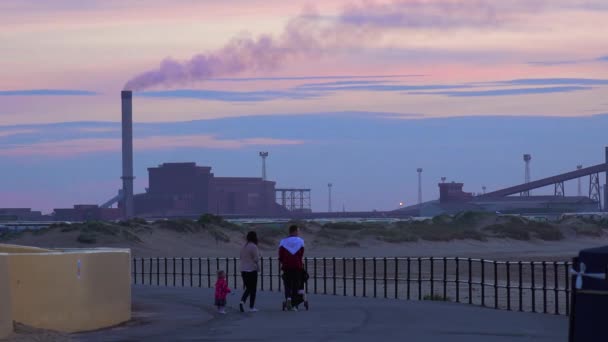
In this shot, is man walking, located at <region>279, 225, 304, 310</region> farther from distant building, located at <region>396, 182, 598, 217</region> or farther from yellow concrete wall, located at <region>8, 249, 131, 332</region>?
distant building, located at <region>396, 182, 598, 217</region>

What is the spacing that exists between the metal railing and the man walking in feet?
12.2

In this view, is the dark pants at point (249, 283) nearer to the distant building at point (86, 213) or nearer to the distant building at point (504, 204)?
the distant building at point (86, 213)

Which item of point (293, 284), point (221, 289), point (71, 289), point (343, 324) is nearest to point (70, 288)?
point (71, 289)

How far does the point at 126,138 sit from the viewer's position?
4171 inches

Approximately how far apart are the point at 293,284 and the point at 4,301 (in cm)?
809

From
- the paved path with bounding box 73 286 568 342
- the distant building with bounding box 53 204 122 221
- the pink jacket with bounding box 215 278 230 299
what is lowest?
the distant building with bounding box 53 204 122 221

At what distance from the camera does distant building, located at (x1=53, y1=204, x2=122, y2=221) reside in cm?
15711

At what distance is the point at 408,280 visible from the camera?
27812mm

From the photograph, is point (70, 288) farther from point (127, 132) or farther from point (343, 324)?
point (127, 132)

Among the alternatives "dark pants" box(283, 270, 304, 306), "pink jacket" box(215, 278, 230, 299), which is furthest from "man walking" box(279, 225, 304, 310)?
"pink jacket" box(215, 278, 230, 299)

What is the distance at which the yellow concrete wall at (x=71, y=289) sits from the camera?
57.5 feet

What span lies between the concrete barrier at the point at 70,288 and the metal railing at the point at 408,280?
24.4 feet

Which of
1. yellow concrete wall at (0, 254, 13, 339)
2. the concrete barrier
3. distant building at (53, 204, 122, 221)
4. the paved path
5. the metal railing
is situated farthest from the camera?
distant building at (53, 204, 122, 221)

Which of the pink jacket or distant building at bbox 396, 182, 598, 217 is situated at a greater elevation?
the pink jacket
